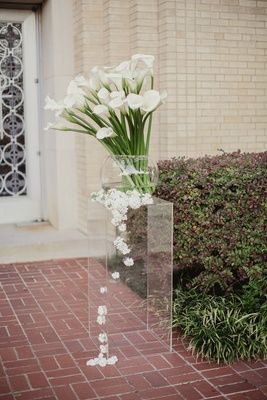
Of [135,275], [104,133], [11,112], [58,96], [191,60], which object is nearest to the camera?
[104,133]

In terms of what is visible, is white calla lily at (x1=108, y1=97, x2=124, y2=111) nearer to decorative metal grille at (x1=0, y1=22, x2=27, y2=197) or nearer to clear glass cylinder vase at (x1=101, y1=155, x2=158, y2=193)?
clear glass cylinder vase at (x1=101, y1=155, x2=158, y2=193)

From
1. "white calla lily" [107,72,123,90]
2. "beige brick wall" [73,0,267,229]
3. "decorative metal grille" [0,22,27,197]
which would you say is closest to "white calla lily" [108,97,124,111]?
"white calla lily" [107,72,123,90]

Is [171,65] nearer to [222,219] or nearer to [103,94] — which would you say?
[222,219]

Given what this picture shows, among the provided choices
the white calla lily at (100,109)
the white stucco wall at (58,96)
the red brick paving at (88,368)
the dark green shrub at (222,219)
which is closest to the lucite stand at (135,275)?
the red brick paving at (88,368)

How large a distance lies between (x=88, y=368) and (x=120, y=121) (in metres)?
1.82

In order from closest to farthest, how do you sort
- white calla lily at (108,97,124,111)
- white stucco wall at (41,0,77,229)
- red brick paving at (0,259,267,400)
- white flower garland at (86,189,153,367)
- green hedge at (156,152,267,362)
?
red brick paving at (0,259,267,400) < white calla lily at (108,97,124,111) < white flower garland at (86,189,153,367) < green hedge at (156,152,267,362) < white stucco wall at (41,0,77,229)

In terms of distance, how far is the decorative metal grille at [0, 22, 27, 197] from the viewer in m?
8.05

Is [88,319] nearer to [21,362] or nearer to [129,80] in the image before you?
[21,362]

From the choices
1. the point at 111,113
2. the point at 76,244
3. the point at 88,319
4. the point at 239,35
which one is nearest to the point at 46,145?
the point at 76,244

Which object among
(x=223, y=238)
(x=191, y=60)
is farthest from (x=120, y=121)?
(x=191, y=60)

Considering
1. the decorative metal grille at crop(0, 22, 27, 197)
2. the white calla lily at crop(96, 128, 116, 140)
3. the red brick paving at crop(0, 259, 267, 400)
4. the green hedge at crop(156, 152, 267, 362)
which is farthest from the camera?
the decorative metal grille at crop(0, 22, 27, 197)

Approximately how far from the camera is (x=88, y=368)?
14.1ft

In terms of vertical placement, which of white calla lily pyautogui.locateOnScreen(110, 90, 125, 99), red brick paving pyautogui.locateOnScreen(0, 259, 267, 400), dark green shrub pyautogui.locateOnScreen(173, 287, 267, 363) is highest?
white calla lily pyautogui.locateOnScreen(110, 90, 125, 99)

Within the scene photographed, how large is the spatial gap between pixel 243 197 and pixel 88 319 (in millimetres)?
1733
